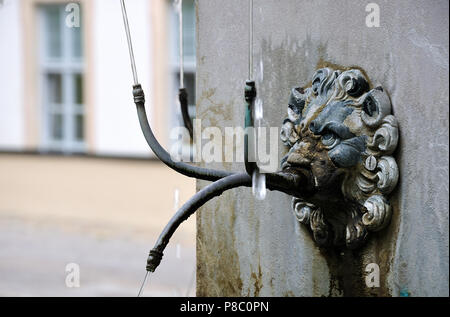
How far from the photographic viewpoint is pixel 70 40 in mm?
9234

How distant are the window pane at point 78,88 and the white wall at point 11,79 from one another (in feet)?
2.03

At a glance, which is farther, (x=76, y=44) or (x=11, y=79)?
(x=11, y=79)

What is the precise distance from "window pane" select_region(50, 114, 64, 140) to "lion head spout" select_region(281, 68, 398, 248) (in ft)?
24.7

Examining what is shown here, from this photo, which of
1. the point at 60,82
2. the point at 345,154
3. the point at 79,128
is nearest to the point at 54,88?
the point at 60,82

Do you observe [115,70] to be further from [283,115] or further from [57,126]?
[283,115]

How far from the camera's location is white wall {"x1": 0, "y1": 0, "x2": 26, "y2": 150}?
9242 mm

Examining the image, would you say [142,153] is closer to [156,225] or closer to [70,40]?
[156,225]

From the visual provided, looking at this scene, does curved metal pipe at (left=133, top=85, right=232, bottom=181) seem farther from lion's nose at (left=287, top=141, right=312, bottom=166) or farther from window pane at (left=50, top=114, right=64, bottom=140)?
window pane at (left=50, top=114, right=64, bottom=140)

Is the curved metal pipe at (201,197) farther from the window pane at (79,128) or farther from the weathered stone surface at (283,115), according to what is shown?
the window pane at (79,128)

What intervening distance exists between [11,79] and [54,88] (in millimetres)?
493

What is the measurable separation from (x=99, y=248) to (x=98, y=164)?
64.4 inches

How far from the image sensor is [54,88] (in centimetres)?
952

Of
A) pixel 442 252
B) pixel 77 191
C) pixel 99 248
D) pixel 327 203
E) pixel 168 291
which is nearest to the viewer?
pixel 442 252
